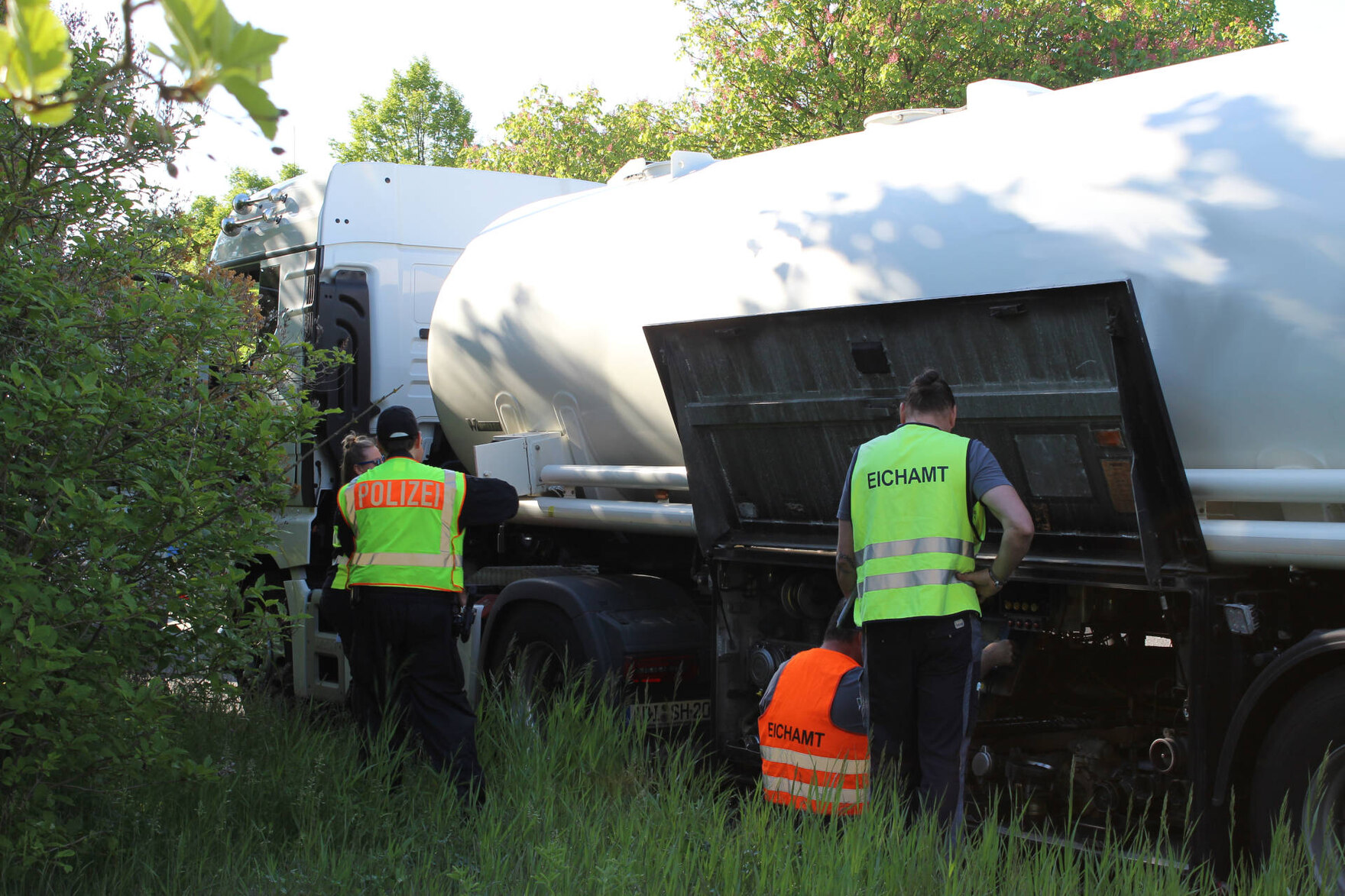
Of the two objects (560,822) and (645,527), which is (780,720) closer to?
(560,822)

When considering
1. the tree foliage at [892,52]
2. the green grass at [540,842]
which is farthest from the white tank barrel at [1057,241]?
the tree foliage at [892,52]

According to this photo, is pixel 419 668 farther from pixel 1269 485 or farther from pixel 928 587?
pixel 1269 485

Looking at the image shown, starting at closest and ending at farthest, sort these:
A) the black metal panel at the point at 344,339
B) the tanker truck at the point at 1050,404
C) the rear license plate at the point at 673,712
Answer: the tanker truck at the point at 1050,404
the rear license plate at the point at 673,712
the black metal panel at the point at 344,339

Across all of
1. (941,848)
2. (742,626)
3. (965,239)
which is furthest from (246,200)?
(941,848)

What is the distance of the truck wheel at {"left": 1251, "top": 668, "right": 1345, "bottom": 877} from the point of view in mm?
3248

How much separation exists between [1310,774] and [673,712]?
274cm

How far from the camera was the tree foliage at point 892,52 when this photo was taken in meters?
14.2

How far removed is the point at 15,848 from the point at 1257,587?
3439mm

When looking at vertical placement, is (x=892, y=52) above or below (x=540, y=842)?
above

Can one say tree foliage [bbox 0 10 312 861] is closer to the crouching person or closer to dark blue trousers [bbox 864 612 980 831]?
the crouching person

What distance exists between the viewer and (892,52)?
14.3 metres

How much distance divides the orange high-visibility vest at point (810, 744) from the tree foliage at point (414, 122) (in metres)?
24.7

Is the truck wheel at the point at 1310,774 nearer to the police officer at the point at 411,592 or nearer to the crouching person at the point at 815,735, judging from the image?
the crouching person at the point at 815,735

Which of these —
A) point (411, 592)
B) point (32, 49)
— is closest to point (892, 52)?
point (411, 592)
